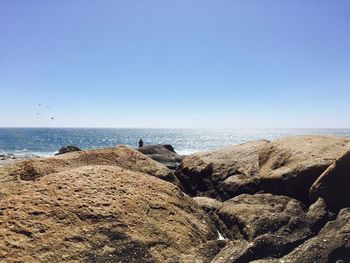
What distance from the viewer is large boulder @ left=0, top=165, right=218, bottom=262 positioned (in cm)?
619

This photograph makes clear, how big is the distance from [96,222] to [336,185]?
6206 mm

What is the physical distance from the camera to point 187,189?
552 inches

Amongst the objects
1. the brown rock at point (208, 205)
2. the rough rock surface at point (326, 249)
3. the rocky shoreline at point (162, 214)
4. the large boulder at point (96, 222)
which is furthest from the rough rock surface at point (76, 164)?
the rough rock surface at point (326, 249)

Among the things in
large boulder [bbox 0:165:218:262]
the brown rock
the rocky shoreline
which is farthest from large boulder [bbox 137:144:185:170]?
large boulder [bbox 0:165:218:262]

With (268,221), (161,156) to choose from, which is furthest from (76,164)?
(161,156)

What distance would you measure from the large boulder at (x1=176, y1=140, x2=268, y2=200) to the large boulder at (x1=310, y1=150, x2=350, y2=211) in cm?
251

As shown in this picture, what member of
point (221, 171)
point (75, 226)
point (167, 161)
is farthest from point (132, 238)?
point (167, 161)

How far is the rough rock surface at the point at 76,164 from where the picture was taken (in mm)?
9461

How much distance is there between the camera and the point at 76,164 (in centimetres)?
1067

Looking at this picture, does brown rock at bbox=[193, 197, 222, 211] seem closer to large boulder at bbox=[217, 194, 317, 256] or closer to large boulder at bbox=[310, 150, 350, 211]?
large boulder at bbox=[217, 194, 317, 256]

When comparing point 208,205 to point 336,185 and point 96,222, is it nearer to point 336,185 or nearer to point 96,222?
point 336,185

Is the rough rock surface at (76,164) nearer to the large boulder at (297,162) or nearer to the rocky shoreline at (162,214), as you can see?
the rocky shoreline at (162,214)

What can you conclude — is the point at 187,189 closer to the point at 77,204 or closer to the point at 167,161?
the point at 77,204

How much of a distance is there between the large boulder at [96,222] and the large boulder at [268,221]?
81cm
